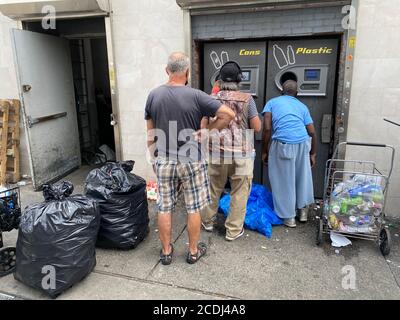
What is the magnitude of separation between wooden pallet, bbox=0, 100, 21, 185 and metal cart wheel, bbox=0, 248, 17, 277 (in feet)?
7.63

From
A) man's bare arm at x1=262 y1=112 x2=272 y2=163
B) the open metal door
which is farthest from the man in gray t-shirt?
the open metal door

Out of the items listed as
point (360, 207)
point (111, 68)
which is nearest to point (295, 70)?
point (360, 207)

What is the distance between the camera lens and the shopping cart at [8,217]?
9.61 feet

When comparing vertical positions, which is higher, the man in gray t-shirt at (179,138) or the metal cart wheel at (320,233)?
the man in gray t-shirt at (179,138)

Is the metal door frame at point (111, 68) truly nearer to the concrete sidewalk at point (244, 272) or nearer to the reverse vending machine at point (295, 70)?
the reverse vending machine at point (295, 70)

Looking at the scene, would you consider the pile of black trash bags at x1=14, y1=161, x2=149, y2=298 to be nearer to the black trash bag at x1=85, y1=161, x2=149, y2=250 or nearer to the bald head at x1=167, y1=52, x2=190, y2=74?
the black trash bag at x1=85, y1=161, x2=149, y2=250

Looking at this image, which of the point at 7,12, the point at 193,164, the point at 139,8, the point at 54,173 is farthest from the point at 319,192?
the point at 7,12

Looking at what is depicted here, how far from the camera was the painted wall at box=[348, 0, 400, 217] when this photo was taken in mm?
3480

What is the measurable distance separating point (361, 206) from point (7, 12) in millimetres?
4753

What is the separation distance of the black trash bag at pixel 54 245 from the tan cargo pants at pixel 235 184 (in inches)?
50.0

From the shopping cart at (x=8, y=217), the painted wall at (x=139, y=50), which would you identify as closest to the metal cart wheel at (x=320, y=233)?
the painted wall at (x=139, y=50)

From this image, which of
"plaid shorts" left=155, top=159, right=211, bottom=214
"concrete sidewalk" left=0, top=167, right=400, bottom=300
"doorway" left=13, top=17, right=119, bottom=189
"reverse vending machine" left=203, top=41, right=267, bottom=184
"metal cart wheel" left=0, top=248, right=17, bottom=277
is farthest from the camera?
"doorway" left=13, top=17, right=119, bottom=189

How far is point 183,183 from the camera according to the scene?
288 cm
